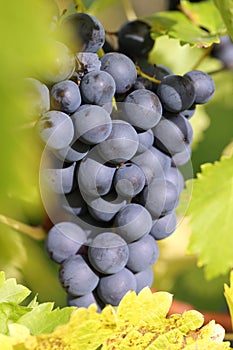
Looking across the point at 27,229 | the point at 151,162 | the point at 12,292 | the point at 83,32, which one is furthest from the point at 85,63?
the point at 27,229

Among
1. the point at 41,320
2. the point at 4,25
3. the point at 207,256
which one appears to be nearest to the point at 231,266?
the point at 207,256

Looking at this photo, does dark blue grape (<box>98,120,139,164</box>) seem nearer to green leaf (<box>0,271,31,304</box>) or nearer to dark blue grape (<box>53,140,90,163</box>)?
dark blue grape (<box>53,140,90,163</box>)

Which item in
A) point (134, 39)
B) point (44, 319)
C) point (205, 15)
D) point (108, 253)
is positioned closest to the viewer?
point (44, 319)

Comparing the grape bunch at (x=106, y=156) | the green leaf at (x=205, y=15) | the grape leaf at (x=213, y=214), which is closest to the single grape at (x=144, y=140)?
the grape bunch at (x=106, y=156)

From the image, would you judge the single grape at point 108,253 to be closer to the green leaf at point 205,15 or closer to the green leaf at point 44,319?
the green leaf at point 44,319

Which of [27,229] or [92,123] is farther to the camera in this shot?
[27,229]

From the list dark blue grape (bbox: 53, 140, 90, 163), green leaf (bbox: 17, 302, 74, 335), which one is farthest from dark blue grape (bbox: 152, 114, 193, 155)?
green leaf (bbox: 17, 302, 74, 335)

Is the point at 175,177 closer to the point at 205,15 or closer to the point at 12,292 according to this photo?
the point at 12,292
